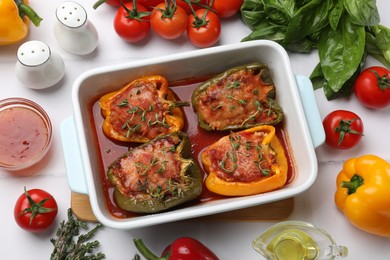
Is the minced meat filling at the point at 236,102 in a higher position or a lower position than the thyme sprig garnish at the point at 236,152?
higher

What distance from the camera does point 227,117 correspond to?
3383mm

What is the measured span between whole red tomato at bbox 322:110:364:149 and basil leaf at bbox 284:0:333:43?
0.46 m

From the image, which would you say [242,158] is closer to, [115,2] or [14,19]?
[115,2]

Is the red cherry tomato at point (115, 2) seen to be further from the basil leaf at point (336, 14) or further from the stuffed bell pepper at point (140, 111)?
the basil leaf at point (336, 14)

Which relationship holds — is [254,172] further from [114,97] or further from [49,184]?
[49,184]

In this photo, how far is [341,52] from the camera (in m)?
3.49

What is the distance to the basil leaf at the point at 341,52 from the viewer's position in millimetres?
3443

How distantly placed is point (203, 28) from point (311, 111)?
753 millimetres

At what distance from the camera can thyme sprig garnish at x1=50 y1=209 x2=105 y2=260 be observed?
11.0ft

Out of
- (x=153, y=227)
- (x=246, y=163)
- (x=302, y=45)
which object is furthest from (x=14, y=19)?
(x=302, y=45)

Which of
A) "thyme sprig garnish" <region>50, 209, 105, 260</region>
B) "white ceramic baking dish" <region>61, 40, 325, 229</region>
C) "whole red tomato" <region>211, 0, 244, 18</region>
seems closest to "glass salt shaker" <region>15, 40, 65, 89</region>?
"white ceramic baking dish" <region>61, 40, 325, 229</region>

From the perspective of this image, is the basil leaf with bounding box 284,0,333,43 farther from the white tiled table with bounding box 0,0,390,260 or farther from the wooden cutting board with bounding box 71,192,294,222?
the wooden cutting board with bounding box 71,192,294,222

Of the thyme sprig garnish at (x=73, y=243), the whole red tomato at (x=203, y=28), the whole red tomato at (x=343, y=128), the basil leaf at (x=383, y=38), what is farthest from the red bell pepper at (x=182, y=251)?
the basil leaf at (x=383, y=38)

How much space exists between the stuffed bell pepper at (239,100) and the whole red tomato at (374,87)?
492 mm
